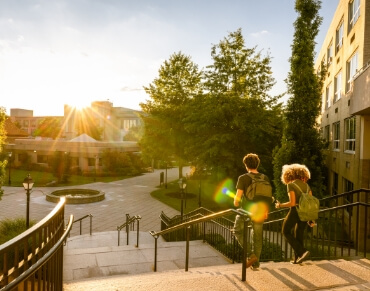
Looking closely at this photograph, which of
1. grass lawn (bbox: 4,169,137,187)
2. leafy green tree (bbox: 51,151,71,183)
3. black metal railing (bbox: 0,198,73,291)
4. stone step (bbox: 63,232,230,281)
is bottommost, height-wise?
grass lawn (bbox: 4,169,137,187)

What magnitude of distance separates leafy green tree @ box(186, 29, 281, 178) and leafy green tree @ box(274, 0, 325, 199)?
12.5 ft

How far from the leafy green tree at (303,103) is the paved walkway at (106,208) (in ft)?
27.3

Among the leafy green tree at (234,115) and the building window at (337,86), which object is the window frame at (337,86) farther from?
the leafy green tree at (234,115)

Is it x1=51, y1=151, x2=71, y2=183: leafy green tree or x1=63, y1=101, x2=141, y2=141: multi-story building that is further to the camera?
x1=63, y1=101, x2=141, y2=141: multi-story building

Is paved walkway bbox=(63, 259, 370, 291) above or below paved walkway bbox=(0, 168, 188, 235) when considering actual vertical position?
above

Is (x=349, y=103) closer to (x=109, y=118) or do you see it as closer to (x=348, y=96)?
(x=348, y=96)

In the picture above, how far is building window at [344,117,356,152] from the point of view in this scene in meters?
16.3

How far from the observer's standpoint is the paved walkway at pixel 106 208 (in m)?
18.6

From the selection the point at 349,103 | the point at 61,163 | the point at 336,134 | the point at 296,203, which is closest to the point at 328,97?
the point at 336,134

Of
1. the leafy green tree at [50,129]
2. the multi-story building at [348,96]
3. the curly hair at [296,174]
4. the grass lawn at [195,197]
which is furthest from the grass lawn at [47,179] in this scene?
the leafy green tree at [50,129]

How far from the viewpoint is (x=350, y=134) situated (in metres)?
17.1

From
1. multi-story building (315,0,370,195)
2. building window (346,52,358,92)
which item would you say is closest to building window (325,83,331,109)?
multi-story building (315,0,370,195)

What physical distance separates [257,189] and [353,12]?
16.6m

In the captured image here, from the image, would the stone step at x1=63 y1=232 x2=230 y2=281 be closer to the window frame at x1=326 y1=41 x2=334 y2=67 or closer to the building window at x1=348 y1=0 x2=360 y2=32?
the building window at x1=348 y1=0 x2=360 y2=32
